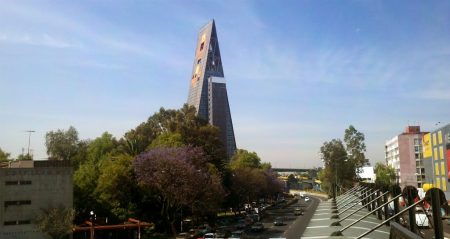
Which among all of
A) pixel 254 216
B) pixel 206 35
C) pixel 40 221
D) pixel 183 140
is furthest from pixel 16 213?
pixel 206 35

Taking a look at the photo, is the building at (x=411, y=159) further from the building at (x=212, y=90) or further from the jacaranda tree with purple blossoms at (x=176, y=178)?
the jacaranda tree with purple blossoms at (x=176, y=178)

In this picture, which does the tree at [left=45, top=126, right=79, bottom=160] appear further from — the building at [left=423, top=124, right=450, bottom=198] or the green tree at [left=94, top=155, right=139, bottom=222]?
the building at [left=423, top=124, right=450, bottom=198]

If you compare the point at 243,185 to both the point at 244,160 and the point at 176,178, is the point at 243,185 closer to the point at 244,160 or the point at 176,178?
the point at 244,160

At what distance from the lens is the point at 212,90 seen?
5812 inches

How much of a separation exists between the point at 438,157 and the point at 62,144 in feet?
212

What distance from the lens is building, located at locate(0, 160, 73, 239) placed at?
113 feet

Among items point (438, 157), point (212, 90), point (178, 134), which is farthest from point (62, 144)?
point (212, 90)

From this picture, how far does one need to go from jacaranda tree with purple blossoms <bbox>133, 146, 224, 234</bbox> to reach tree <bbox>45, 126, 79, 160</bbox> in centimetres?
3687

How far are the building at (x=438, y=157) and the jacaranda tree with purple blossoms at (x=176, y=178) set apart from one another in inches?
1473

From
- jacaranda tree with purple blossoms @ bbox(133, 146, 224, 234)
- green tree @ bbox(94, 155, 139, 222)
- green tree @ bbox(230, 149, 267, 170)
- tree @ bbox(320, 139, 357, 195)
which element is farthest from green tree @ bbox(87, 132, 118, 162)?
tree @ bbox(320, 139, 357, 195)

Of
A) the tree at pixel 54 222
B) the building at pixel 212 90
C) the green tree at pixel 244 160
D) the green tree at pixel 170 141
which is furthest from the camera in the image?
the building at pixel 212 90

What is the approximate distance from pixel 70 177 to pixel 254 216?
1506 inches

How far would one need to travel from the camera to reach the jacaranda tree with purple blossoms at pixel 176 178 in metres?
43.5

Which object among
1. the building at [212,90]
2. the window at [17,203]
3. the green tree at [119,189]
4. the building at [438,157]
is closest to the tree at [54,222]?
the window at [17,203]
